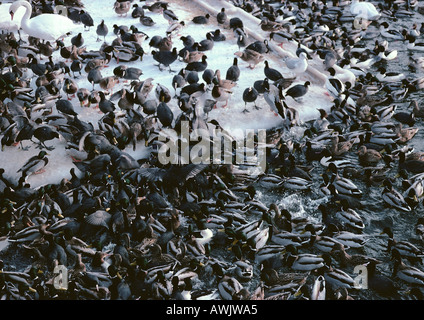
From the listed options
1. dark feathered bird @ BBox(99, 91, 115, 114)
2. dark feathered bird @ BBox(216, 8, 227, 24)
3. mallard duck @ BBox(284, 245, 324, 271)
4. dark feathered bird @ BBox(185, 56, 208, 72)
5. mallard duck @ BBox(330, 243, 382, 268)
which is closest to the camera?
mallard duck @ BBox(284, 245, 324, 271)

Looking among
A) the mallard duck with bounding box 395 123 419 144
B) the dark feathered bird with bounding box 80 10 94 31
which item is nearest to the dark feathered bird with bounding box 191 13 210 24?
the dark feathered bird with bounding box 80 10 94 31

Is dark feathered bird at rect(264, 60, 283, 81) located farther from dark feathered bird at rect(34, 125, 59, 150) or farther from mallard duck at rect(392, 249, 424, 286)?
mallard duck at rect(392, 249, 424, 286)

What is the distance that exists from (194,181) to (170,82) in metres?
3.92

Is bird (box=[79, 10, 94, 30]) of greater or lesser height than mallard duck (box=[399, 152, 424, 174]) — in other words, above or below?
below

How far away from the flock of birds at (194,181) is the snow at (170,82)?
191mm

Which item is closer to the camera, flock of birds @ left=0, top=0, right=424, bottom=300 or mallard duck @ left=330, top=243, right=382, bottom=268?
flock of birds @ left=0, top=0, right=424, bottom=300

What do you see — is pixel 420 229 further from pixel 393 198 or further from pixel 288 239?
pixel 288 239

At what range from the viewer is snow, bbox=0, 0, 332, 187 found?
11359 mm

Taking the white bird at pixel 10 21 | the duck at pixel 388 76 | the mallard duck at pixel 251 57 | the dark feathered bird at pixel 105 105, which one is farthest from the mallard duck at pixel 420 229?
the white bird at pixel 10 21

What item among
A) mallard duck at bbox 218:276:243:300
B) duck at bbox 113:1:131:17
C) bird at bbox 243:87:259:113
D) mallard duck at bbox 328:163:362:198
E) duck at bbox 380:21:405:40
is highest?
bird at bbox 243:87:259:113

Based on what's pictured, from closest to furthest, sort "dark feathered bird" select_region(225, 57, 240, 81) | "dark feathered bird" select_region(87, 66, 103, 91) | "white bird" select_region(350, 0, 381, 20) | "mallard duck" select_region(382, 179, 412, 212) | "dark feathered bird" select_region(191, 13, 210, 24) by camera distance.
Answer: "mallard duck" select_region(382, 179, 412, 212), "dark feathered bird" select_region(87, 66, 103, 91), "dark feathered bird" select_region(225, 57, 240, 81), "dark feathered bird" select_region(191, 13, 210, 24), "white bird" select_region(350, 0, 381, 20)

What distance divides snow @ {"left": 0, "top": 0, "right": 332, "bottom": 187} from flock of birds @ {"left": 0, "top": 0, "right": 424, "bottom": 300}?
19 cm

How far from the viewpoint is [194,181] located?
10.7 metres

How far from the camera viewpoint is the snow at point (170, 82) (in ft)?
37.3
